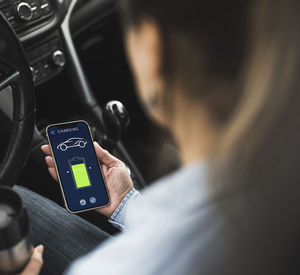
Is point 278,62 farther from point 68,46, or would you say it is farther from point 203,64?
point 68,46

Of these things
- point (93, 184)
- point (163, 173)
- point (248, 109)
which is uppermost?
point (248, 109)

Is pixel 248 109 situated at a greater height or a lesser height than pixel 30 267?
greater

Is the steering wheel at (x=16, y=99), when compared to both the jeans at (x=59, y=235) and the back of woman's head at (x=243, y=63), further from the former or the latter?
the back of woman's head at (x=243, y=63)

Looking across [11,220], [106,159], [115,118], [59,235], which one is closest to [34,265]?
[11,220]

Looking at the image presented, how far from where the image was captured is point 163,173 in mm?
1732

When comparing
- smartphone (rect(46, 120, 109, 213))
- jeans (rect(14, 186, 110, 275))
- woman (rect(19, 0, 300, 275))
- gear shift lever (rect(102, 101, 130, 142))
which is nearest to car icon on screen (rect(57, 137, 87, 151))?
smartphone (rect(46, 120, 109, 213))

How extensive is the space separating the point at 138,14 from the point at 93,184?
23.1 inches

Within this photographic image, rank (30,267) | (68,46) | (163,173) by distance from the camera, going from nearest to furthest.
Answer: (30,267) < (68,46) < (163,173)

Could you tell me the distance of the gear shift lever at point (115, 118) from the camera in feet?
4.37

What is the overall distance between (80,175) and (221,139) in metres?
0.59

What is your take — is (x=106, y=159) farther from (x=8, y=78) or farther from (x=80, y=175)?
(x=8, y=78)

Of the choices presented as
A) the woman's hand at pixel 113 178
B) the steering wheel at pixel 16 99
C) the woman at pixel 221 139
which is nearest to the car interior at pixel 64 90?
the steering wheel at pixel 16 99

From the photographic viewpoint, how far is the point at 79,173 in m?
1.04

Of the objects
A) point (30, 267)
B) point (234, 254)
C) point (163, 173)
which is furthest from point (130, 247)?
point (163, 173)
